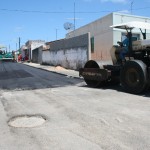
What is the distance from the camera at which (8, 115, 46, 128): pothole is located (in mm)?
7303

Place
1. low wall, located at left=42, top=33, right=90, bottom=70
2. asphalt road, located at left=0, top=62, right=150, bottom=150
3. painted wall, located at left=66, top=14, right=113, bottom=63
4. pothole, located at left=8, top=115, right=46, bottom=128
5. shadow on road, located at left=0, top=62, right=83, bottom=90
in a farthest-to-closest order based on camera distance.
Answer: painted wall, located at left=66, top=14, right=113, bottom=63
low wall, located at left=42, top=33, right=90, bottom=70
shadow on road, located at left=0, top=62, right=83, bottom=90
pothole, located at left=8, top=115, right=46, bottom=128
asphalt road, located at left=0, top=62, right=150, bottom=150

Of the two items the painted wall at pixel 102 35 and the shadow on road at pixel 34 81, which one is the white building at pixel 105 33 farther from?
the shadow on road at pixel 34 81

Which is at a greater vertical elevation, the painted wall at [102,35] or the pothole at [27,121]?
the painted wall at [102,35]

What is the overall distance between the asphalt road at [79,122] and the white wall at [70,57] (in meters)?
13.3

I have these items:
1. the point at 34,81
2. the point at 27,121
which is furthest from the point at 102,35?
the point at 27,121

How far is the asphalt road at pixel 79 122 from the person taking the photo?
583 cm

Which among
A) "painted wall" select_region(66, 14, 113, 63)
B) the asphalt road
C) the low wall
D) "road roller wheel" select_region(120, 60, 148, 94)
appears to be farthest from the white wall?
the asphalt road

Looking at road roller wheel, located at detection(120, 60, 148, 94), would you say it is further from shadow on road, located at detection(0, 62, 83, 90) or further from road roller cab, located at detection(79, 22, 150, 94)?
shadow on road, located at detection(0, 62, 83, 90)

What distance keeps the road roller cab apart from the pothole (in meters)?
4.99

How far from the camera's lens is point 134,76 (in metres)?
12.1

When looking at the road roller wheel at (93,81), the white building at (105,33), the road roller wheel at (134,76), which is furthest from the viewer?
the white building at (105,33)

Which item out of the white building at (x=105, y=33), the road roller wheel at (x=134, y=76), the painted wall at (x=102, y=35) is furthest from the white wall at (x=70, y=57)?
the road roller wheel at (x=134, y=76)

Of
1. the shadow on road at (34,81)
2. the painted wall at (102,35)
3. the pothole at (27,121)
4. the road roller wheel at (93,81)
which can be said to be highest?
the painted wall at (102,35)

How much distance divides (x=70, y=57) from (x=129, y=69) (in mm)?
15910
